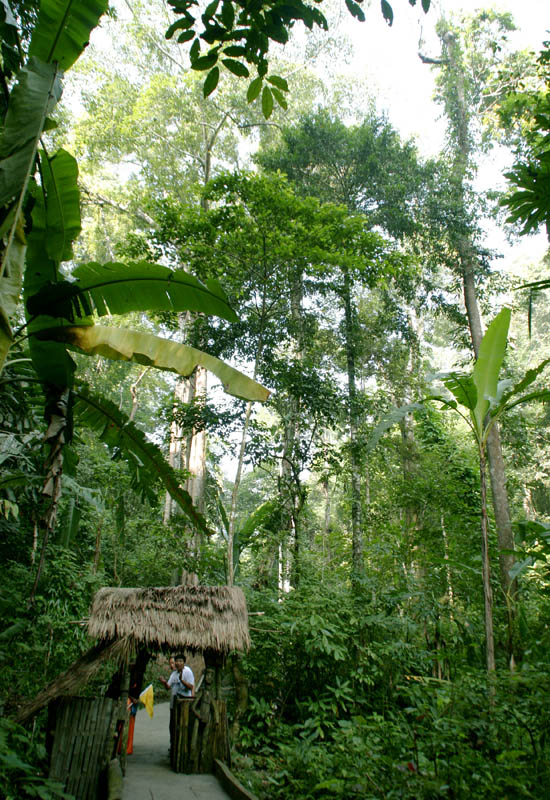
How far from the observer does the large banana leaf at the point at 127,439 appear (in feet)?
13.4

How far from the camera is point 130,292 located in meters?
3.65

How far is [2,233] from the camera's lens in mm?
2146

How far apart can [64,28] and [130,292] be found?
1.54m

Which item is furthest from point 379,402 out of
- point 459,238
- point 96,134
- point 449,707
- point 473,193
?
point 96,134

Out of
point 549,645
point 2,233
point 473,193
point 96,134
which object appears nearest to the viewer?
point 2,233

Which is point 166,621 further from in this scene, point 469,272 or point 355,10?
point 469,272

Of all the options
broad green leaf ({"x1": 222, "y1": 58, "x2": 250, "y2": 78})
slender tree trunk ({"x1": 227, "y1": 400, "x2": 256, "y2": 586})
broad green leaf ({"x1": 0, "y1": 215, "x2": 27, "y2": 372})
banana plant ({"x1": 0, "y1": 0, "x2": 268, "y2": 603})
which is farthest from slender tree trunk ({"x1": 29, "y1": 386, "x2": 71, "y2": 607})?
slender tree trunk ({"x1": 227, "y1": 400, "x2": 256, "y2": 586})

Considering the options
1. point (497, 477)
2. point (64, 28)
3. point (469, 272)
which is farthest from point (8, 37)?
point (469, 272)

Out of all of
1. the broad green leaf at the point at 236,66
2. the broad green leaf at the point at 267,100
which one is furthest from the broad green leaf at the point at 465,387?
the broad green leaf at the point at 236,66

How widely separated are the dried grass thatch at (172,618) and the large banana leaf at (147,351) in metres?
3.43

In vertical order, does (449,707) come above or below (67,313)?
below

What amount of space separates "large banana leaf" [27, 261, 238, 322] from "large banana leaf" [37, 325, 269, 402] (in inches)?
6.3

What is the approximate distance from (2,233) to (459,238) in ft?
38.3

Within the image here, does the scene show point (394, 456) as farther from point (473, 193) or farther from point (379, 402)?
point (473, 193)
